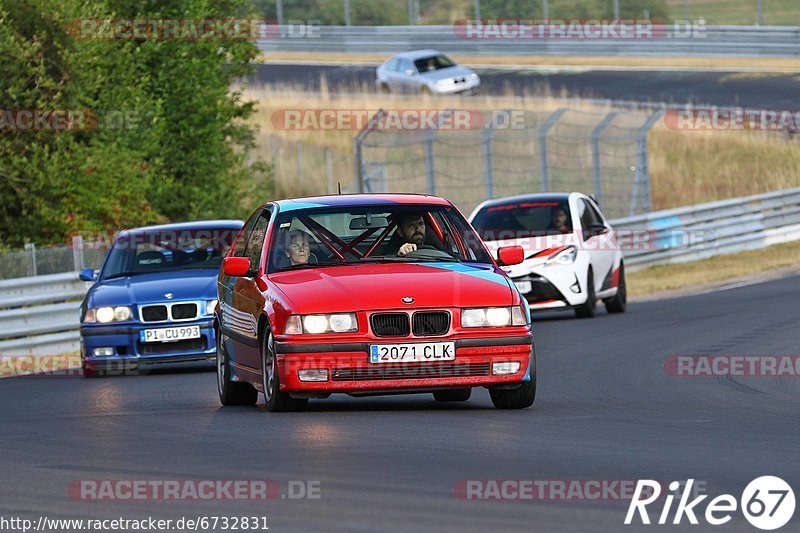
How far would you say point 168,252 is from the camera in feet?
57.9

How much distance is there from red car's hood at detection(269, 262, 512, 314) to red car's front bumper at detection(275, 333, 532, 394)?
23 centimetres

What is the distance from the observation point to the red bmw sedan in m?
10.5

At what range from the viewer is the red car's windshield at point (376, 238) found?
1159cm

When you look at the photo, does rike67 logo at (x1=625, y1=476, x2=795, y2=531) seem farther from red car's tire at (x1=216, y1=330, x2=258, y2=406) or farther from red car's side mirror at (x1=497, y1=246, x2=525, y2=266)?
red car's tire at (x1=216, y1=330, x2=258, y2=406)

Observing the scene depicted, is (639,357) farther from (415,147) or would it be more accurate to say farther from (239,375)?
(415,147)

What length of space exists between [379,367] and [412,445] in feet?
4.59

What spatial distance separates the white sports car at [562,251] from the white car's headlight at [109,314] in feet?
18.5

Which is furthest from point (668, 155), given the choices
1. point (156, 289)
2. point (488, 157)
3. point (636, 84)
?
point (156, 289)

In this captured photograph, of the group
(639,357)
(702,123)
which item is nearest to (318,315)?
(639,357)

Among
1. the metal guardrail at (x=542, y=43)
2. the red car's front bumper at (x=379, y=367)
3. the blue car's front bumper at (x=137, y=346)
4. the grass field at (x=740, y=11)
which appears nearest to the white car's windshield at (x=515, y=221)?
the blue car's front bumper at (x=137, y=346)

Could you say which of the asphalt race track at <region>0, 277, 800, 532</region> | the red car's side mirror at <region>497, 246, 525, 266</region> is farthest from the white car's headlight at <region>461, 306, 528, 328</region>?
the red car's side mirror at <region>497, 246, 525, 266</region>

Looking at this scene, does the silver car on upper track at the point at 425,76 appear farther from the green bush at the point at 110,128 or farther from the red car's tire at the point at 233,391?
the red car's tire at the point at 233,391

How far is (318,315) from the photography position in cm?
1060

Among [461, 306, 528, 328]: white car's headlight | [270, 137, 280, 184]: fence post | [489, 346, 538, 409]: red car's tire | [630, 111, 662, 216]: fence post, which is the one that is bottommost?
[270, 137, 280, 184]: fence post
